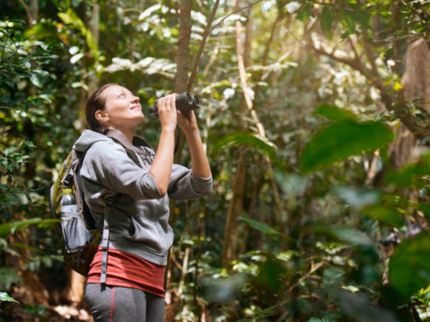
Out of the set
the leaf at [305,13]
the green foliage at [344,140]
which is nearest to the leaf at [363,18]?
the leaf at [305,13]

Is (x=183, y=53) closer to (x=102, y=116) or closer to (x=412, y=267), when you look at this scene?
(x=102, y=116)

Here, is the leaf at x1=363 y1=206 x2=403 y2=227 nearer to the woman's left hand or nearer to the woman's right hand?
the woman's right hand

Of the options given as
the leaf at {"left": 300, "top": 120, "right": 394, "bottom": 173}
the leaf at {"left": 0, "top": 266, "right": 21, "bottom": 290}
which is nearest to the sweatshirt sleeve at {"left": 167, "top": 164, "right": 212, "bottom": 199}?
the leaf at {"left": 300, "top": 120, "right": 394, "bottom": 173}

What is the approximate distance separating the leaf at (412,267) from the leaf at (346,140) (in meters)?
0.10

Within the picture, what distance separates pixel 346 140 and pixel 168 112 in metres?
1.16

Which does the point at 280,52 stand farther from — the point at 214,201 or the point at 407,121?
the point at 407,121

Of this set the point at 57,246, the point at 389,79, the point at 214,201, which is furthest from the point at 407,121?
the point at 57,246

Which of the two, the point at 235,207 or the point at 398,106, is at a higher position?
the point at 398,106

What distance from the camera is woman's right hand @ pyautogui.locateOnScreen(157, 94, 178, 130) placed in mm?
1439

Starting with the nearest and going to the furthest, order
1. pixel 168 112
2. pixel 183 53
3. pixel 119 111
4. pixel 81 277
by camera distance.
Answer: pixel 168 112 → pixel 119 111 → pixel 183 53 → pixel 81 277

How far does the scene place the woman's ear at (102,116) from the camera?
1612mm

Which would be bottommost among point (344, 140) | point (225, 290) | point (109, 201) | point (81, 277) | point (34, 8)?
point (81, 277)

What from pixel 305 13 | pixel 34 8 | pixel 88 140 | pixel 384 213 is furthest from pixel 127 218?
pixel 34 8

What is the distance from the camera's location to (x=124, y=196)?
1.42 metres
